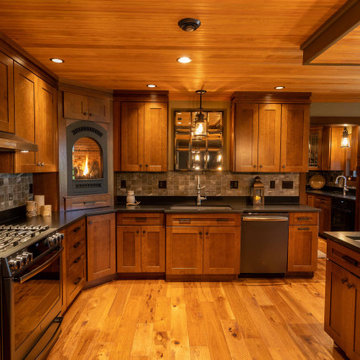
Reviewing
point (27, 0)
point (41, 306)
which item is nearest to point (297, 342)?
point (41, 306)

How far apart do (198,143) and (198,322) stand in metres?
2.37

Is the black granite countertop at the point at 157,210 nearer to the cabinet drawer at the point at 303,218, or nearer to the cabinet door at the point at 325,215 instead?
the cabinet drawer at the point at 303,218

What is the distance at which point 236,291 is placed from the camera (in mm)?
3236

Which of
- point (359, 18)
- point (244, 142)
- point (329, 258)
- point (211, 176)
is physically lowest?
point (329, 258)

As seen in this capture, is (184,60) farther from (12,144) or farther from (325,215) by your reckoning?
(325,215)

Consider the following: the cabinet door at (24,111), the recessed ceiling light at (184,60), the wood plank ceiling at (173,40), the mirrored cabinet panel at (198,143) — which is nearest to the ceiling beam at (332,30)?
the wood plank ceiling at (173,40)

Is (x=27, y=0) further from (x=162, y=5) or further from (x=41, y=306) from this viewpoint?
(x=41, y=306)

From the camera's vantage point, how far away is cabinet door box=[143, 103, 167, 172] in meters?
3.67

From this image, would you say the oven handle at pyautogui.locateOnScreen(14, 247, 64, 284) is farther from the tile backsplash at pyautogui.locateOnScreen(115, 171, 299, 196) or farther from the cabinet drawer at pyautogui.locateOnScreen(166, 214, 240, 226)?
the tile backsplash at pyautogui.locateOnScreen(115, 171, 299, 196)

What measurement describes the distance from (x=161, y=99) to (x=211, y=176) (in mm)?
1315

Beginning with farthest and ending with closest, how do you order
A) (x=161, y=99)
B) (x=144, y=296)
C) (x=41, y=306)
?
1. (x=161, y=99)
2. (x=144, y=296)
3. (x=41, y=306)

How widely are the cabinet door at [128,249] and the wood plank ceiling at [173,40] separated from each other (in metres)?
1.83

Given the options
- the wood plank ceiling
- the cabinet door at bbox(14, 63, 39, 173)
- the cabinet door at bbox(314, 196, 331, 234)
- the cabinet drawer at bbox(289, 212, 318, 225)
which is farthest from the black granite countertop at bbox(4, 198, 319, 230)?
the cabinet door at bbox(314, 196, 331, 234)

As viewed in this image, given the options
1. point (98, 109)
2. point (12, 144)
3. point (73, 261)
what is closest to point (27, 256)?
point (12, 144)
